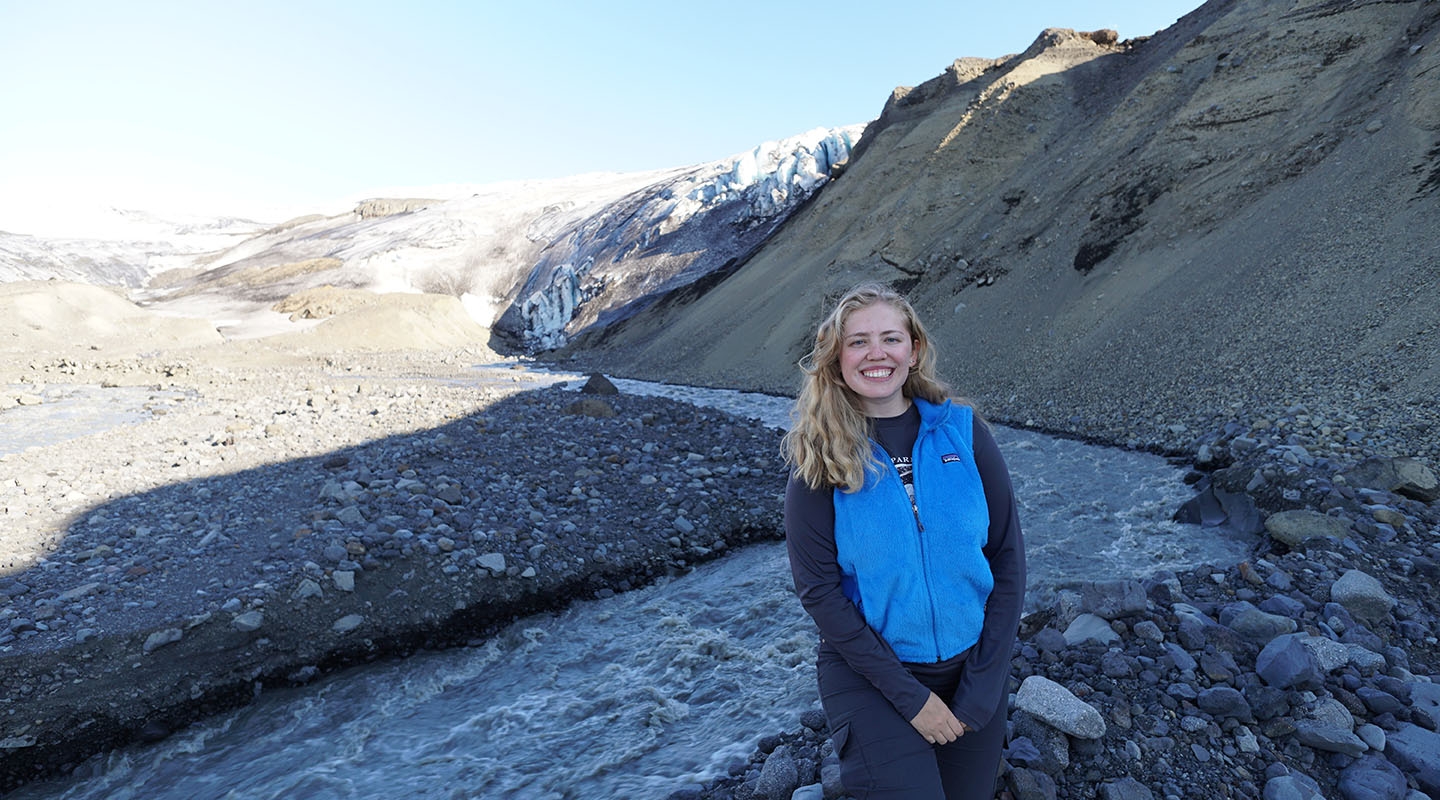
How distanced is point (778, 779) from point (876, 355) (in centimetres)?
230

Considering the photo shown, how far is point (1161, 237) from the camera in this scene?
1586cm

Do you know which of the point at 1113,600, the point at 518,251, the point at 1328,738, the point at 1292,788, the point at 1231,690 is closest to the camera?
the point at 1292,788

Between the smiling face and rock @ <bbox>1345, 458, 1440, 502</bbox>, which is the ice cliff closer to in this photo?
rock @ <bbox>1345, 458, 1440, 502</bbox>

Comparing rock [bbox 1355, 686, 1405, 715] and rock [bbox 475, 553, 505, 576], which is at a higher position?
rock [bbox 475, 553, 505, 576]

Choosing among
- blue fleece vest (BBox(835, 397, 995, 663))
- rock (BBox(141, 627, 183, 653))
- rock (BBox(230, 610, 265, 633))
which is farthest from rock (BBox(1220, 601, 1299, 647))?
rock (BBox(141, 627, 183, 653))

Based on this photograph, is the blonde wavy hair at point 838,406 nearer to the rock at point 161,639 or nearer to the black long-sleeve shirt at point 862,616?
the black long-sleeve shirt at point 862,616

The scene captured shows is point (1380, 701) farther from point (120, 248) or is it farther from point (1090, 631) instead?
point (120, 248)

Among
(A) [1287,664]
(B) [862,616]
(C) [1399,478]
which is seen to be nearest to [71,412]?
(B) [862,616]

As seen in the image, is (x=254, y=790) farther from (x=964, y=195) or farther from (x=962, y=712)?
(x=964, y=195)

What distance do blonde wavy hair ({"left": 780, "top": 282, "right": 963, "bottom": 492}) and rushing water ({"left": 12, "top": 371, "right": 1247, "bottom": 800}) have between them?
270 cm

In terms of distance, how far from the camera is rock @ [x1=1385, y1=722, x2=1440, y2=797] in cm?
306

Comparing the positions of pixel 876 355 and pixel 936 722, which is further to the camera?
pixel 876 355

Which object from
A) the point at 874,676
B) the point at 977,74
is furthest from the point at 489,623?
the point at 977,74

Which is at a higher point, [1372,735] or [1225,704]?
[1225,704]
